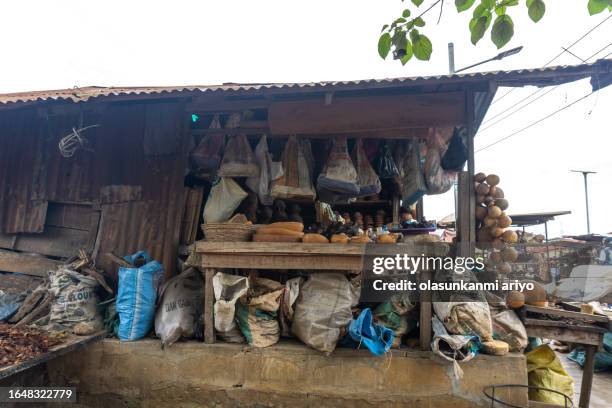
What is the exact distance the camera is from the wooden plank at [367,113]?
409 cm

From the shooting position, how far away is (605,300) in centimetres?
840

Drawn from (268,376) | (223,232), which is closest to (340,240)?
(223,232)

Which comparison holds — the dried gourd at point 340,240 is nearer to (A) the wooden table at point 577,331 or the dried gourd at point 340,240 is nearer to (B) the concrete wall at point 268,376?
(B) the concrete wall at point 268,376

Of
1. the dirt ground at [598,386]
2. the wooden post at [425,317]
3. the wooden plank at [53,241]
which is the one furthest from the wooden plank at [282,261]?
the dirt ground at [598,386]

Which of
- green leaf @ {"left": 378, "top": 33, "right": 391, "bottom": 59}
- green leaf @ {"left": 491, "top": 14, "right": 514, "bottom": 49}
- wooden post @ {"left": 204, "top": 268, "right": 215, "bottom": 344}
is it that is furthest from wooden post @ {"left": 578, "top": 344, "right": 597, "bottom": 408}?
wooden post @ {"left": 204, "top": 268, "right": 215, "bottom": 344}

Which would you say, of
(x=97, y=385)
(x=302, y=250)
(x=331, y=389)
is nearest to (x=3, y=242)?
(x=97, y=385)

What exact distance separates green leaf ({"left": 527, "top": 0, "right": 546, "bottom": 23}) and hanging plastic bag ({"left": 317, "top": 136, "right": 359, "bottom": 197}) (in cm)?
250

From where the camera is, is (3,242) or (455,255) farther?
(3,242)

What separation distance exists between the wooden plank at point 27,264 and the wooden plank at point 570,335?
5596 millimetres

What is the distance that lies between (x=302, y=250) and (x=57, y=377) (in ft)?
9.46

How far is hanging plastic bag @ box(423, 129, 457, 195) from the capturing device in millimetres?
4340

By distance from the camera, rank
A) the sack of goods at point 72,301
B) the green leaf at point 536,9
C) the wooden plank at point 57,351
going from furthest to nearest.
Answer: the sack of goods at point 72,301 < the wooden plank at point 57,351 < the green leaf at point 536,9

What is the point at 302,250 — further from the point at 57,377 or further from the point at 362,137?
the point at 57,377

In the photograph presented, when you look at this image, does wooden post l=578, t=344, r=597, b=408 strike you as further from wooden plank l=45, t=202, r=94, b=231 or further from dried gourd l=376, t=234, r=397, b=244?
wooden plank l=45, t=202, r=94, b=231
